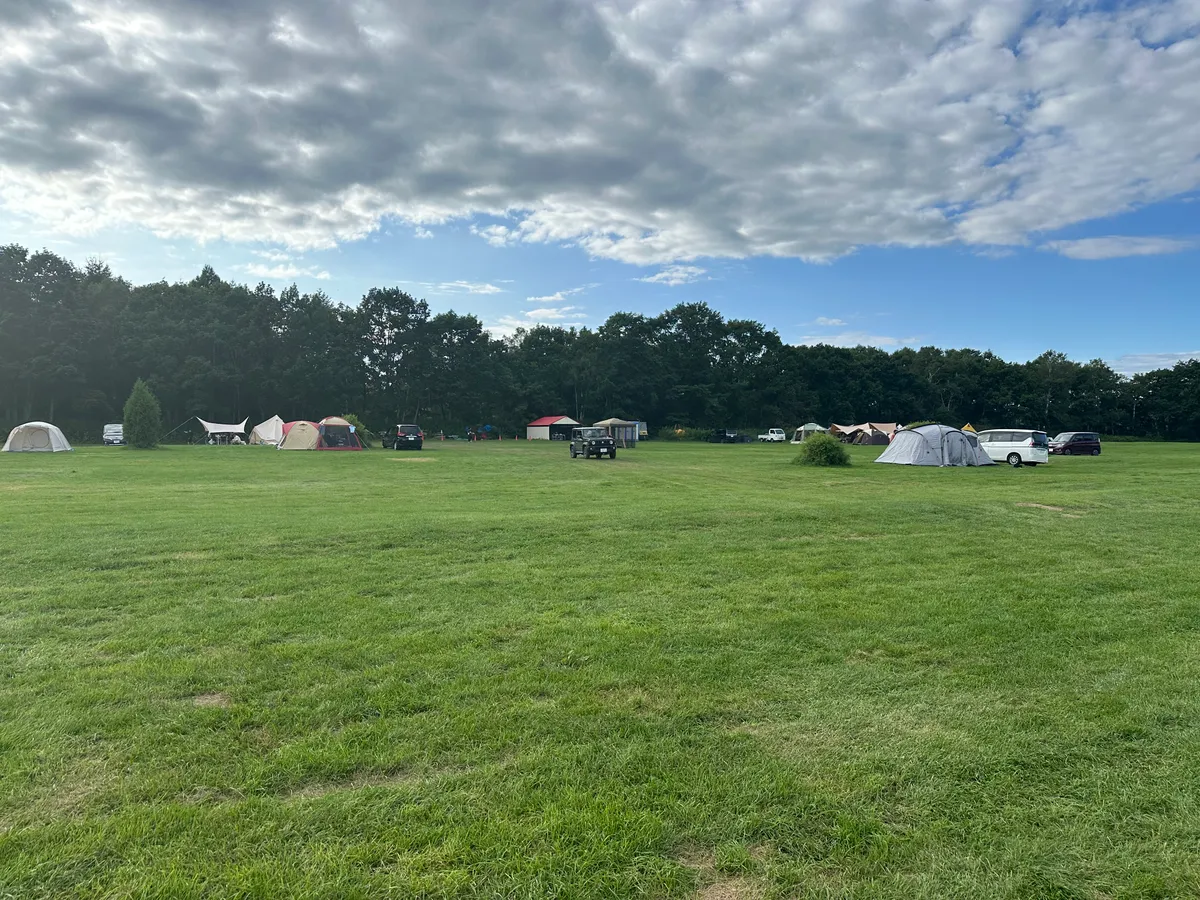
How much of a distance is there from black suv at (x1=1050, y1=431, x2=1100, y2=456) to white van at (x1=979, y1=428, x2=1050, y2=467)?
1138cm

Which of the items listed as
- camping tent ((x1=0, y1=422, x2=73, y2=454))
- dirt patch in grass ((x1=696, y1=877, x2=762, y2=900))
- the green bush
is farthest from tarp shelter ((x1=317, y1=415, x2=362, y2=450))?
dirt patch in grass ((x1=696, y1=877, x2=762, y2=900))

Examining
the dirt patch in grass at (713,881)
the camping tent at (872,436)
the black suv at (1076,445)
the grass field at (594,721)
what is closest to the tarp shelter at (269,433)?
the grass field at (594,721)

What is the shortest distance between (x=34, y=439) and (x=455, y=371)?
40.9 meters

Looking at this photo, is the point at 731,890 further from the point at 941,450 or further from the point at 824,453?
the point at 941,450

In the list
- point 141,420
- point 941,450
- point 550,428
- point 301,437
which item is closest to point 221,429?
point 141,420

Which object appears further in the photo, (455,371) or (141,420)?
(455,371)

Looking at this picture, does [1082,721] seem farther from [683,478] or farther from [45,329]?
[45,329]

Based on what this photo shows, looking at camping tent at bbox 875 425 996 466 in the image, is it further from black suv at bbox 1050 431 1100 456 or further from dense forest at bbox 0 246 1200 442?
dense forest at bbox 0 246 1200 442

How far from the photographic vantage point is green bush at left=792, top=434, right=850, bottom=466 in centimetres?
2647

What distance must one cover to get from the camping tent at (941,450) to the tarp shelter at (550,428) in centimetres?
4391

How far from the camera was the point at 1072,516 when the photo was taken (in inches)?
455

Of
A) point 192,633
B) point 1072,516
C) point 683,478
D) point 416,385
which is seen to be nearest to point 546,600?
point 192,633

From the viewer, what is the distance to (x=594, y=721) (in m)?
3.61

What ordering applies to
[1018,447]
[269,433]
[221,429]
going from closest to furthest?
[1018,447]
[269,433]
[221,429]
